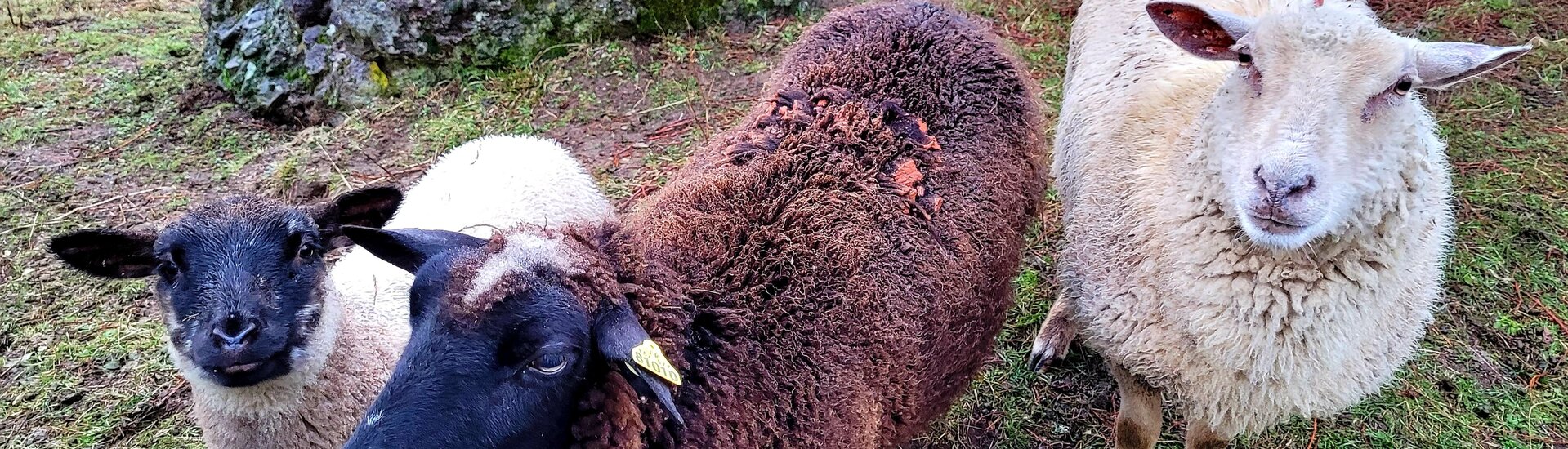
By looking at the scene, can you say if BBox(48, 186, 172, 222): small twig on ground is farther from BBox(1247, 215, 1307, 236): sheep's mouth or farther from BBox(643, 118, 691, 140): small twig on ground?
BBox(1247, 215, 1307, 236): sheep's mouth

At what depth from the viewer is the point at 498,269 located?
202 centimetres

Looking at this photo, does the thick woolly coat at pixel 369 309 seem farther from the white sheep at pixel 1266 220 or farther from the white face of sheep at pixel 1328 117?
the white face of sheep at pixel 1328 117

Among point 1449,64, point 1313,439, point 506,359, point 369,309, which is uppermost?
point 1449,64

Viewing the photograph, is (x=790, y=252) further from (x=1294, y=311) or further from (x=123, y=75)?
(x=123, y=75)

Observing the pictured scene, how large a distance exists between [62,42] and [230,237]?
7988 mm

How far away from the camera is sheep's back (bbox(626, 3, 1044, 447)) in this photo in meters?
2.34

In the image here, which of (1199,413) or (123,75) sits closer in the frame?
(1199,413)

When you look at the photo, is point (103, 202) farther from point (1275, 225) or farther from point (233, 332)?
point (1275, 225)

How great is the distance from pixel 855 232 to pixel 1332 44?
1.59 meters

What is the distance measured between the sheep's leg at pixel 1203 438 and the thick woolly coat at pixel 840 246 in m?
0.85

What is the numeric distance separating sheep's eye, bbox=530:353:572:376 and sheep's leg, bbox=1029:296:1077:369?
301 cm

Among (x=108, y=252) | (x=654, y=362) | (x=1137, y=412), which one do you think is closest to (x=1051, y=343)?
(x=1137, y=412)

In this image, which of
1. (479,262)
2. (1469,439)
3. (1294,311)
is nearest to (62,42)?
(479,262)

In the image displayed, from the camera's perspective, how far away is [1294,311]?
2789 mm
